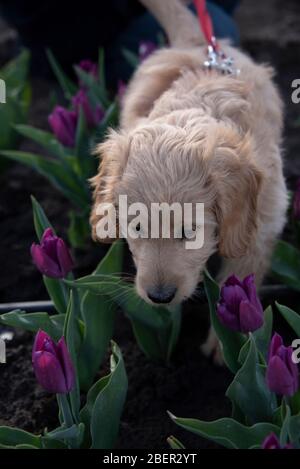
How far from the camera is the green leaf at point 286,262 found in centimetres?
212

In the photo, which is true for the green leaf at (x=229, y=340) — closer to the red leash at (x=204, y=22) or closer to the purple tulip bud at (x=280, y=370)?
the purple tulip bud at (x=280, y=370)

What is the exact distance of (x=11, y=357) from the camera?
2137 mm

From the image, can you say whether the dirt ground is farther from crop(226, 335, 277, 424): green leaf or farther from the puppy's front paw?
crop(226, 335, 277, 424): green leaf

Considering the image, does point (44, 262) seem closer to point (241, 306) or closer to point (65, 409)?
point (65, 409)

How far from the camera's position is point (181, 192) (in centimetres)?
162

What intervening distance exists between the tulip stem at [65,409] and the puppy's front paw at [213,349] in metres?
0.64

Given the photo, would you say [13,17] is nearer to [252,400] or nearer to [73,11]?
[73,11]

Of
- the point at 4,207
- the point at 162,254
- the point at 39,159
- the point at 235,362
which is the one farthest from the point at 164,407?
the point at 4,207

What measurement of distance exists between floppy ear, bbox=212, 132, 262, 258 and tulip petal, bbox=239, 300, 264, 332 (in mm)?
271

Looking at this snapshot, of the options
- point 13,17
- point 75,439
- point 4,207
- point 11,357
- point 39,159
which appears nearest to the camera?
point 75,439

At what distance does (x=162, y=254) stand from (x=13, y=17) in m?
2.38

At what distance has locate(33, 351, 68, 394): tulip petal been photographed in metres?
1.43

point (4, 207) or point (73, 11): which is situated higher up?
point (73, 11)

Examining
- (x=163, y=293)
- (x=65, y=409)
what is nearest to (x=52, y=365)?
(x=65, y=409)
